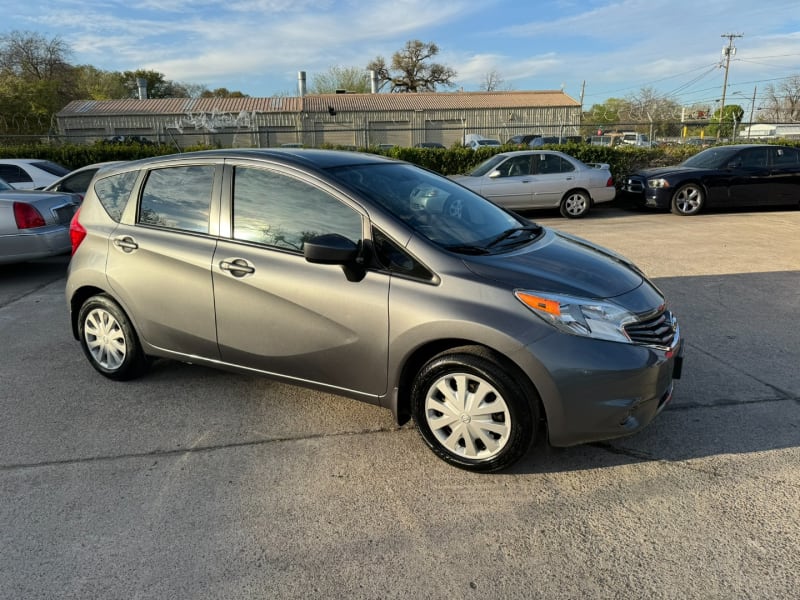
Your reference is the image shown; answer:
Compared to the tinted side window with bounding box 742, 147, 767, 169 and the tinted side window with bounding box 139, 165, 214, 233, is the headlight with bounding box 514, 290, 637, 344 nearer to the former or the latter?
the tinted side window with bounding box 139, 165, 214, 233

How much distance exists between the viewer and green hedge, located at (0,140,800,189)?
1520cm

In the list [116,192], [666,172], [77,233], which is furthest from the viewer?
[666,172]

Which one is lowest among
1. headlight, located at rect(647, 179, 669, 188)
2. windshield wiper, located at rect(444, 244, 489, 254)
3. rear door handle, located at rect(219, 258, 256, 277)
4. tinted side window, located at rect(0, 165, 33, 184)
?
rear door handle, located at rect(219, 258, 256, 277)

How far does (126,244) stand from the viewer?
394 centimetres

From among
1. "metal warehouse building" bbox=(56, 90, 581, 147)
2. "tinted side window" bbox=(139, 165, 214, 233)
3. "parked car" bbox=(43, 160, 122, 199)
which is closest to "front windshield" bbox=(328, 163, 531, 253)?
"tinted side window" bbox=(139, 165, 214, 233)

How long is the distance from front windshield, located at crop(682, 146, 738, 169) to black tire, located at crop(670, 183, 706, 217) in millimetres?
730

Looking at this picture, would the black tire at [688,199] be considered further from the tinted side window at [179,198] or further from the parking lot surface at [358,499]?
the tinted side window at [179,198]

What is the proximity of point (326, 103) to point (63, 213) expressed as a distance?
38.4 meters

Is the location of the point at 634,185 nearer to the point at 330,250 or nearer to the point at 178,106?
the point at 330,250

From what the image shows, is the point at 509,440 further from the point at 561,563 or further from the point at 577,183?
the point at 577,183

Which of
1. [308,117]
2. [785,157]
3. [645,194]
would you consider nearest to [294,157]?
[645,194]

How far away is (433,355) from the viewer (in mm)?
3027

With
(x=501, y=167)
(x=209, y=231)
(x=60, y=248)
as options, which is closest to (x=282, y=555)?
(x=209, y=231)

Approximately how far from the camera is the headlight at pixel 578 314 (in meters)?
2.77
